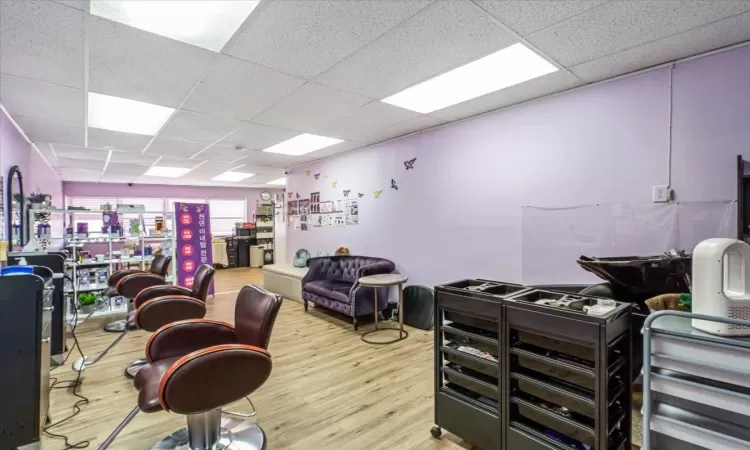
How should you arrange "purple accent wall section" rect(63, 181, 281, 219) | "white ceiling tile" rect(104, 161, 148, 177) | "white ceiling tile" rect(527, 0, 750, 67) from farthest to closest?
"purple accent wall section" rect(63, 181, 281, 219) < "white ceiling tile" rect(104, 161, 148, 177) < "white ceiling tile" rect(527, 0, 750, 67)

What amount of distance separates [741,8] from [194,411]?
3.52 m

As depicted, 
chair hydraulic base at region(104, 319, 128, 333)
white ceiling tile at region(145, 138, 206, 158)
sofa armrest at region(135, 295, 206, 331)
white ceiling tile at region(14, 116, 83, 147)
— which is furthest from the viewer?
white ceiling tile at region(145, 138, 206, 158)

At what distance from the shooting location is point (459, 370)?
211 cm

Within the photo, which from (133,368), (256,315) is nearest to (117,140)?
(133,368)

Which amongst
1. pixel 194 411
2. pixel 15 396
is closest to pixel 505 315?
pixel 194 411

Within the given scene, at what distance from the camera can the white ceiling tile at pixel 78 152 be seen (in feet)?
16.8

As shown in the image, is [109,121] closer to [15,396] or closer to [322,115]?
[322,115]

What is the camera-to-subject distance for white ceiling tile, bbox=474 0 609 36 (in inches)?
72.1

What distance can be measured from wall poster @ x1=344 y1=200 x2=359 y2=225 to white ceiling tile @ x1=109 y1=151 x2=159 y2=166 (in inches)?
132

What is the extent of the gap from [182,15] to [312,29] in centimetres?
70

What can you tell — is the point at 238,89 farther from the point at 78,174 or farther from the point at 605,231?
the point at 78,174

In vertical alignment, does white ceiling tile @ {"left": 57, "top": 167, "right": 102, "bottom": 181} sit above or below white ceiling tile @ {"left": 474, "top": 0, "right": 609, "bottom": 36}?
below

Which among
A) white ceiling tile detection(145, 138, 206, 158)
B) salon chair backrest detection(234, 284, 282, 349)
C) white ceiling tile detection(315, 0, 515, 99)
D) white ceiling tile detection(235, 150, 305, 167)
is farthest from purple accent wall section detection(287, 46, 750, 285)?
salon chair backrest detection(234, 284, 282, 349)

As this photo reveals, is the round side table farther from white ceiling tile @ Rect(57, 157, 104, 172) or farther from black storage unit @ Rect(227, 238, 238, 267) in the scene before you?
black storage unit @ Rect(227, 238, 238, 267)
